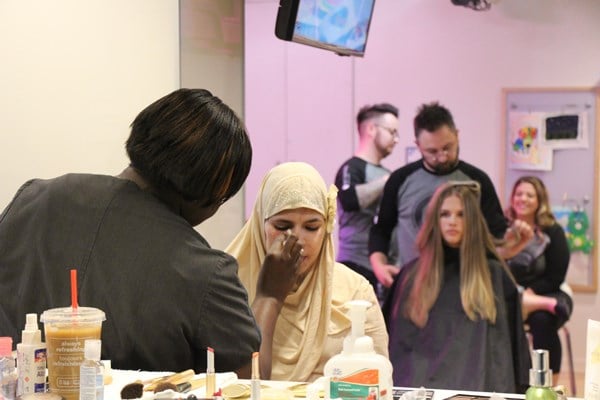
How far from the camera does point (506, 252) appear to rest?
3.01 metres

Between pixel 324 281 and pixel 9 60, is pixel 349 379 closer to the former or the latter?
pixel 324 281

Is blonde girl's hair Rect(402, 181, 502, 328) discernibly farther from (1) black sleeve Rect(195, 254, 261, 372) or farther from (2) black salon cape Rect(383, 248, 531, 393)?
(1) black sleeve Rect(195, 254, 261, 372)

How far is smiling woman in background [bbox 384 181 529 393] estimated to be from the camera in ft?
9.88

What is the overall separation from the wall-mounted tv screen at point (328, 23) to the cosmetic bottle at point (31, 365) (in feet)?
6.12

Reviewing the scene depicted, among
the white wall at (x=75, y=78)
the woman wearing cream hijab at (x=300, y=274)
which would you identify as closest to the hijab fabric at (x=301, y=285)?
the woman wearing cream hijab at (x=300, y=274)

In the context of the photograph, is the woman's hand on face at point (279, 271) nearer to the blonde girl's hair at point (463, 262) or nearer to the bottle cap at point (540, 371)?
the bottle cap at point (540, 371)

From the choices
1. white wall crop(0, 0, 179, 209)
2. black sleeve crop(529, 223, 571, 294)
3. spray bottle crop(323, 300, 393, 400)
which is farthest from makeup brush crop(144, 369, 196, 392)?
black sleeve crop(529, 223, 571, 294)

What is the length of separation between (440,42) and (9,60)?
1.49 meters

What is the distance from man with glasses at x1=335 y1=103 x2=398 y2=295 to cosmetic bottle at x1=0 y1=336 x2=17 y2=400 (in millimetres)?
1880

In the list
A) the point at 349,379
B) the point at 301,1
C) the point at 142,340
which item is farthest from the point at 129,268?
the point at 301,1

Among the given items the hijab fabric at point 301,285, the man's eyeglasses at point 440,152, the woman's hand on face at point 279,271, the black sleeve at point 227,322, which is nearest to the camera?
the black sleeve at point 227,322

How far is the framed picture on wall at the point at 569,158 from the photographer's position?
2.93m

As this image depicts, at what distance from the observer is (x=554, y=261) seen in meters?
2.98

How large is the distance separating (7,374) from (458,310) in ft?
6.56
